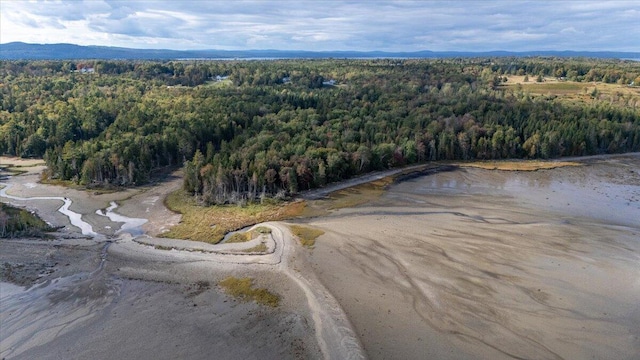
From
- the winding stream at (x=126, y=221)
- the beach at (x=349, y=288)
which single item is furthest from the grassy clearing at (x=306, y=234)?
the winding stream at (x=126, y=221)

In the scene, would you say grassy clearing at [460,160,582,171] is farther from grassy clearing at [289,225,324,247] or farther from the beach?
grassy clearing at [289,225,324,247]

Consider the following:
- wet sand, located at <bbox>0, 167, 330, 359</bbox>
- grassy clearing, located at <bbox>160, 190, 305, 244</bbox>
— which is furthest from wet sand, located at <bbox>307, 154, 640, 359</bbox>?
grassy clearing, located at <bbox>160, 190, 305, 244</bbox>

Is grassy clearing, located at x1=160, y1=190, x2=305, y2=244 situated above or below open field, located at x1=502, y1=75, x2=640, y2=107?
below

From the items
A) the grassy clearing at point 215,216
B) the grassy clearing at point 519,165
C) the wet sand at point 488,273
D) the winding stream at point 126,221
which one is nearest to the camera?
the wet sand at point 488,273

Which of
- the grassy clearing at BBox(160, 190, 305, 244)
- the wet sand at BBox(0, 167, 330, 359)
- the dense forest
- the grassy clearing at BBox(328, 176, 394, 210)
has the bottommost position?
the wet sand at BBox(0, 167, 330, 359)

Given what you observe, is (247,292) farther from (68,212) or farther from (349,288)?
(68,212)

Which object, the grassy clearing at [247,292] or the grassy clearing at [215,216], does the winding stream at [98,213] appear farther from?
the grassy clearing at [247,292]
